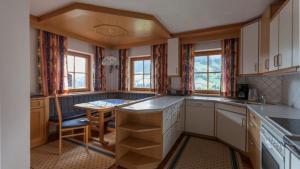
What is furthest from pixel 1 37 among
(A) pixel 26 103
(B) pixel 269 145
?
(B) pixel 269 145

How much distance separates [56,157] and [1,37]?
2017mm

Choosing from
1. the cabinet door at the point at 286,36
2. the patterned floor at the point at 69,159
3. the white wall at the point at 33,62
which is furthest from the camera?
the white wall at the point at 33,62

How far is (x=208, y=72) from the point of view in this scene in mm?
3582

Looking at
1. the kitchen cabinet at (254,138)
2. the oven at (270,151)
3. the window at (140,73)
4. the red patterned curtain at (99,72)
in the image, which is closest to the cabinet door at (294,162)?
the oven at (270,151)

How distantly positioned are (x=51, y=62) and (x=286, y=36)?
3.89 meters

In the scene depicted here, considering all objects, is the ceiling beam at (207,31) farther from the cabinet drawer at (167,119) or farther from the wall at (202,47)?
the cabinet drawer at (167,119)

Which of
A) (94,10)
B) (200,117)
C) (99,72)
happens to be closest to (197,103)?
(200,117)

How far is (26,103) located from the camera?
43.1 inches

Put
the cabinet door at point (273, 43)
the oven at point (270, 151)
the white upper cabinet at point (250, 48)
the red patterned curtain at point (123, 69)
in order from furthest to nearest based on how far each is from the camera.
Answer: the red patterned curtain at point (123, 69) → the white upper cabinet at point (250, 48) → the cabinet door at point (273, 43) → the oven at point (270, 151)

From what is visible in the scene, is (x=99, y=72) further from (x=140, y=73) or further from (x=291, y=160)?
(x=291, y=160)

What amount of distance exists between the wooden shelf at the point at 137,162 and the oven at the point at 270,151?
1234mm

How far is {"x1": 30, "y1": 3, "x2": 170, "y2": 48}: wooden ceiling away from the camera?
2.37 meters

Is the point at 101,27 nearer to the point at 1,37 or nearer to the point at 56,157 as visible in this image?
the point at 1,37

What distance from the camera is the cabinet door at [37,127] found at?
2.55 metres
